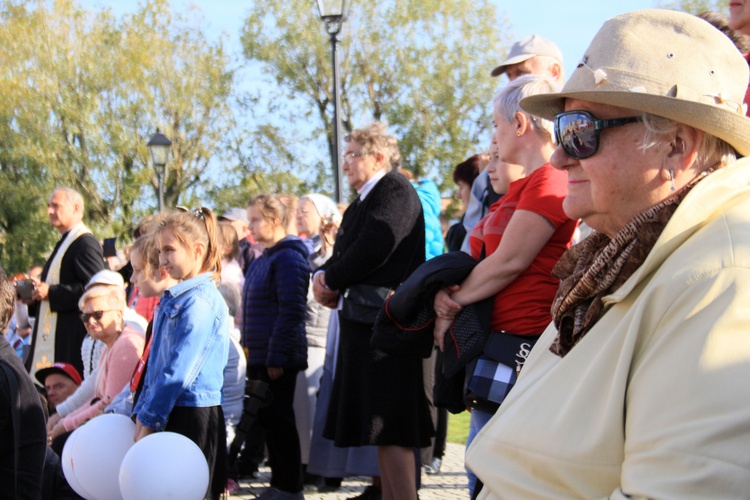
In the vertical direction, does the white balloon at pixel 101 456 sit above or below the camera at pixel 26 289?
below

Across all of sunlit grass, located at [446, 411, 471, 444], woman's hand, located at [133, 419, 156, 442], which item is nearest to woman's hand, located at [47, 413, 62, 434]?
woman's hand, located at [133, 419, 156, 442]

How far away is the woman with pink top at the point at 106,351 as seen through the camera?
17.6 feet

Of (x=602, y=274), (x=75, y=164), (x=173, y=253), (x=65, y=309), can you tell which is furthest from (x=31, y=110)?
(x=602, y=274)

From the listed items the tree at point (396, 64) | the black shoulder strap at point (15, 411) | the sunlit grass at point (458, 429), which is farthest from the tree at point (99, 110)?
the black shoulder strap at point (15, 411)

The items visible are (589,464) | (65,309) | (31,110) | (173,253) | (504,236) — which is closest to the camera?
(589,464)

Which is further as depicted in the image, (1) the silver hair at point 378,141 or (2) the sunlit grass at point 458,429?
(2) the sunlit grass at point 458,429

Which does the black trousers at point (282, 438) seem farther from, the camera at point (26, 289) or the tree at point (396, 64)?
the tree at point (396, 64)

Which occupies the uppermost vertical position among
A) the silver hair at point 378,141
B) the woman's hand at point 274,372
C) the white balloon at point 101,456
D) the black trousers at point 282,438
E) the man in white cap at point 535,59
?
the man in white cap at point 535,59

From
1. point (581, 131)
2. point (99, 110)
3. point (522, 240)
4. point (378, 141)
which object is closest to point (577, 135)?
point (581, 131)

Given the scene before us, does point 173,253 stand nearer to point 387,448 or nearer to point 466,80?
point 387,448

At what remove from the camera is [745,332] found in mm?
1588

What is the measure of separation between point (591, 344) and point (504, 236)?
66.1 inches

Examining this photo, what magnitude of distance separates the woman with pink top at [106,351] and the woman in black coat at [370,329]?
1.19 metres

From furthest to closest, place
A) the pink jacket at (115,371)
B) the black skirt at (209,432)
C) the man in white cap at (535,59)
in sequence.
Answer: the pink jacket at (115,371), the man in white cap at (535,59), the black skirt at (209,432)
